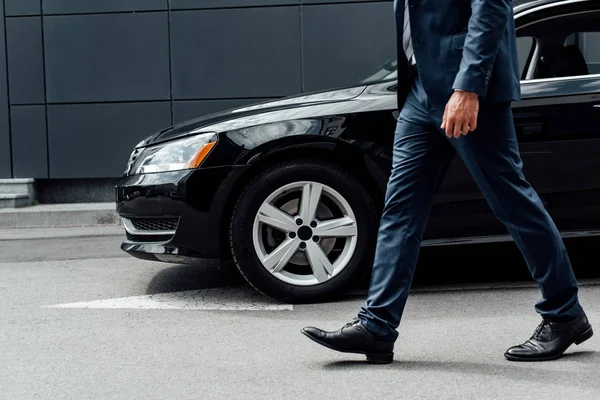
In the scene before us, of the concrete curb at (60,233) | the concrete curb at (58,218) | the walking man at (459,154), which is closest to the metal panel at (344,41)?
the concrete curb at (58,218)

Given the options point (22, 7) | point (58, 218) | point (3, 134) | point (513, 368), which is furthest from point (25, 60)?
point (513, 368)

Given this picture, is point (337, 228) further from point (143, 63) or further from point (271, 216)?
point (143, 63)

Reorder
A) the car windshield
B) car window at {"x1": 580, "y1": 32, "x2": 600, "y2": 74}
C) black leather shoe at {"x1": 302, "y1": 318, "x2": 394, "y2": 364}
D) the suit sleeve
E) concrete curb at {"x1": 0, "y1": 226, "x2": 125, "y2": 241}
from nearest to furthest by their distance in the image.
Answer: the suit sleeve → black leather shoe at {"x1": 302, "y1": 318, "x2": 394, "y2": 364} → car window at {"x1": 580, "y1": 32, "x2": 600, "y2": 74} → the car windshield → concrete curb at {"x1": 0, "y1": 226, "x2": 125, "y2": 241}

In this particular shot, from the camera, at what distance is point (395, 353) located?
12.2 feet

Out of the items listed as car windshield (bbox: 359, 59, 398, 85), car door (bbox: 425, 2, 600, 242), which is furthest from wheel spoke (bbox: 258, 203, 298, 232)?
car windshield (bbox: 359, 59, 398, 85)

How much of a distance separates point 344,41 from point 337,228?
18.2 ft

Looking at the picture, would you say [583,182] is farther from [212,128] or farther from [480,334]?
[212,128]

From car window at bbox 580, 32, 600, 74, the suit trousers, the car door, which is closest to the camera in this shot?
the suit trousers

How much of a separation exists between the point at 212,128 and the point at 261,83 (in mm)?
5277

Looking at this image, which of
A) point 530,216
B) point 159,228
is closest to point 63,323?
point 159,228

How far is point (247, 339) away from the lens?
403 centimetres

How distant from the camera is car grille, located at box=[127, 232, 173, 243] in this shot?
475 cm

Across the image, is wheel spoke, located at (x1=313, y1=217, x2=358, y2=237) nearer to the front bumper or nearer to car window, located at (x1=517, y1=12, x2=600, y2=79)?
the front bumper

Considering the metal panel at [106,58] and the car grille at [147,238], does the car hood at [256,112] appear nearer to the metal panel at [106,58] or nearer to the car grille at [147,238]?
the car grille at [147,238]
